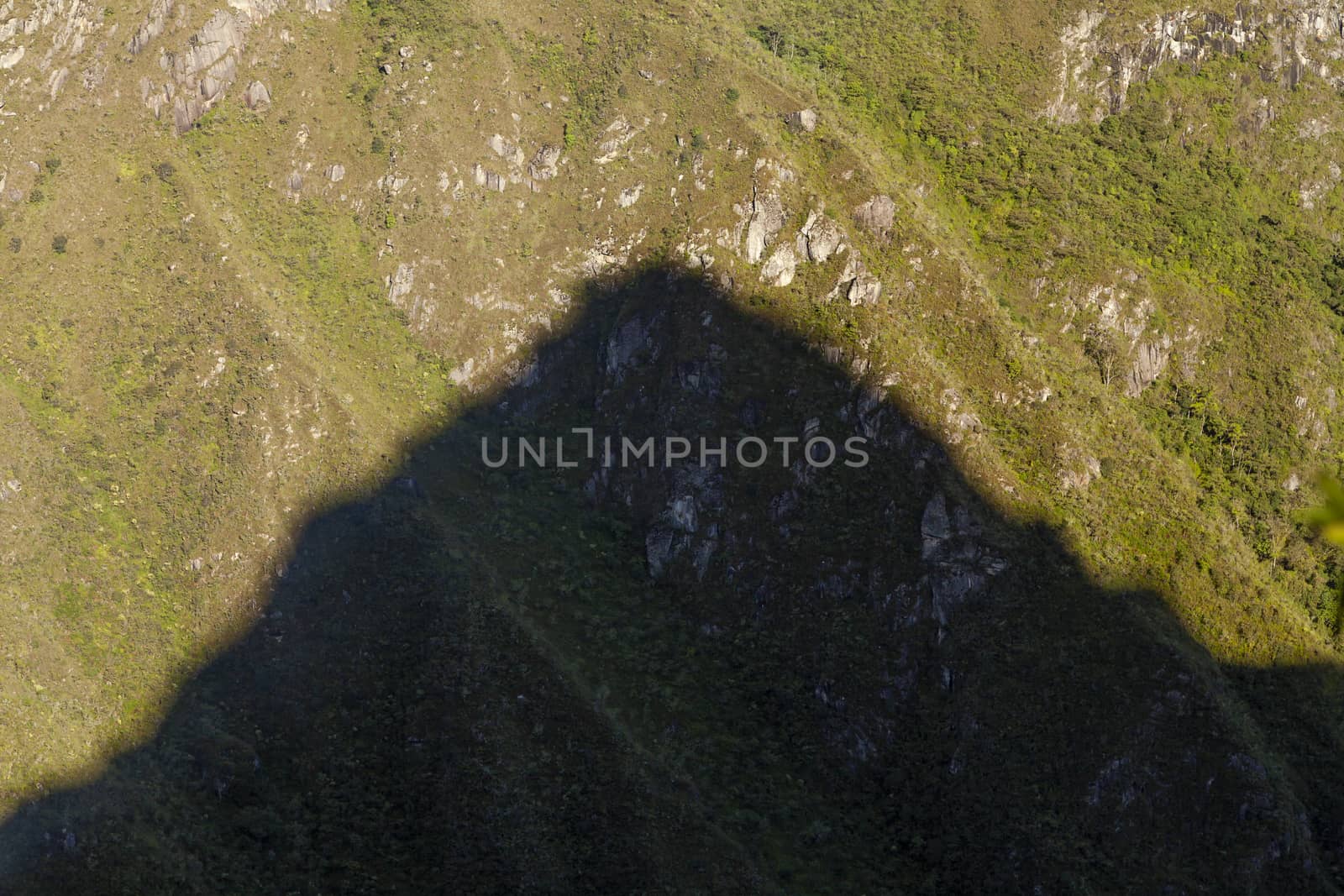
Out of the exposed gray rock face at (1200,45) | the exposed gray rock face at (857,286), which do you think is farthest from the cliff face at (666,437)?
the exposed gray rock face at (857,286)

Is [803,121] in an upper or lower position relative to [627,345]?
upper

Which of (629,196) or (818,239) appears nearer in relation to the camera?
(818,239)

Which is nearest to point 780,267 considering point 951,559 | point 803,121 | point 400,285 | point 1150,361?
point 803,121

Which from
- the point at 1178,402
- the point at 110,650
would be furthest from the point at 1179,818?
the point at 110,650

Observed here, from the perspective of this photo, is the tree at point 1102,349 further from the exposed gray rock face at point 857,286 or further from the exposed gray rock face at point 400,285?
the exposed gray rock face at point 400,285

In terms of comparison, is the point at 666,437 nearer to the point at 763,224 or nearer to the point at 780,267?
the point at 780,267

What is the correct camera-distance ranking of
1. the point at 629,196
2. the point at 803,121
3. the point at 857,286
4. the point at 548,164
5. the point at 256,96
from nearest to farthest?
1. the point at 857,286
2. the point at 803,121
3. the point at 629,196
4. the point at 548,164
5. the point at 256,96
